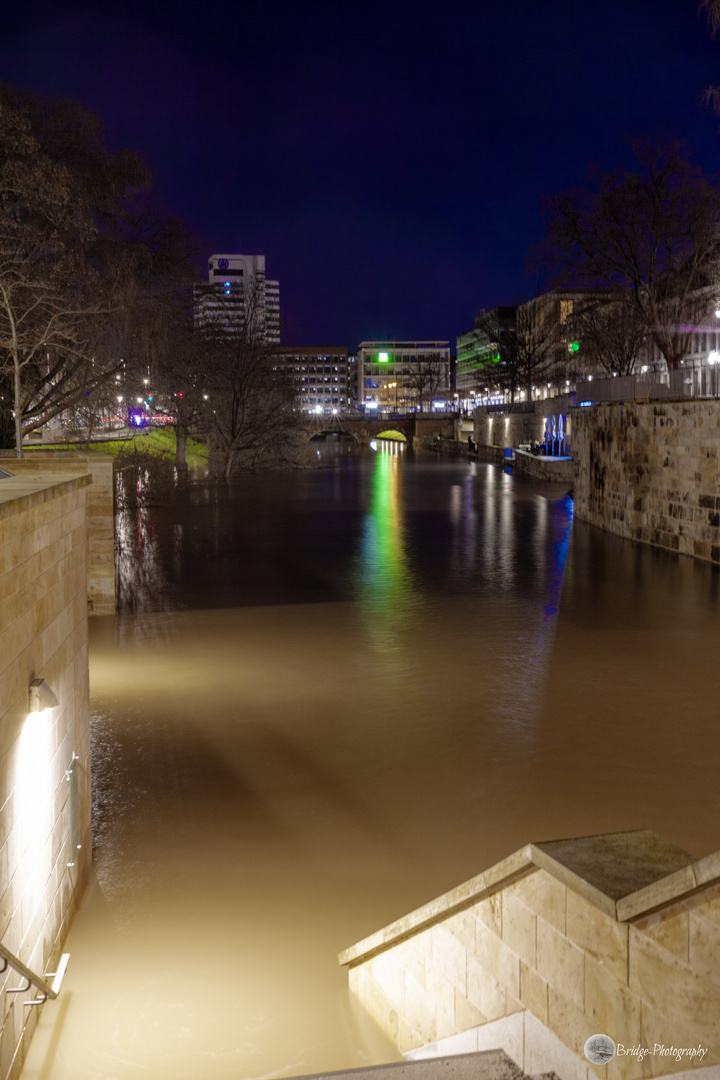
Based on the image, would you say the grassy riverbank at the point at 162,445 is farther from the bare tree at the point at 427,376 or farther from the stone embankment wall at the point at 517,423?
the bare tree at the point at 427,376

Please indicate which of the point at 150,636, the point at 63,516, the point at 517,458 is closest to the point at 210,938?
the point at 63,516

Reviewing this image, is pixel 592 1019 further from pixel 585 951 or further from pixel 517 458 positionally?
pixel 517 458

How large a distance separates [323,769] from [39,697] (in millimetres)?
3982

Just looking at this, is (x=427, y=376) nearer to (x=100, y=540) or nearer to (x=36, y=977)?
(x=100, y=540)

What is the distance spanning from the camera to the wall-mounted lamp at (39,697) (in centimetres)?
505

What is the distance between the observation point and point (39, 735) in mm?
5332

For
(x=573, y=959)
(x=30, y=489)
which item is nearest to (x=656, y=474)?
(x=30, y=489)

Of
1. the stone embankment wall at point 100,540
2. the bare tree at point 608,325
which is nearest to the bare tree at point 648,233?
the bare tree at point 608,325

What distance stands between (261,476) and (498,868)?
46476 millimetres

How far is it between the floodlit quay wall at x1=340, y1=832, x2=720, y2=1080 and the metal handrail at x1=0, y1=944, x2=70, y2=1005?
1.73 meters

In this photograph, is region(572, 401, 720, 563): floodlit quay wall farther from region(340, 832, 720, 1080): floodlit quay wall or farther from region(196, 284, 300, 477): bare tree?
region(196, 284, 300, 477): bare tree

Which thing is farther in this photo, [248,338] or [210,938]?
[248,338]

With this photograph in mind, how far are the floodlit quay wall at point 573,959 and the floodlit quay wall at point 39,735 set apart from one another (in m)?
1.87

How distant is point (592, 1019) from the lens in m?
3.39
